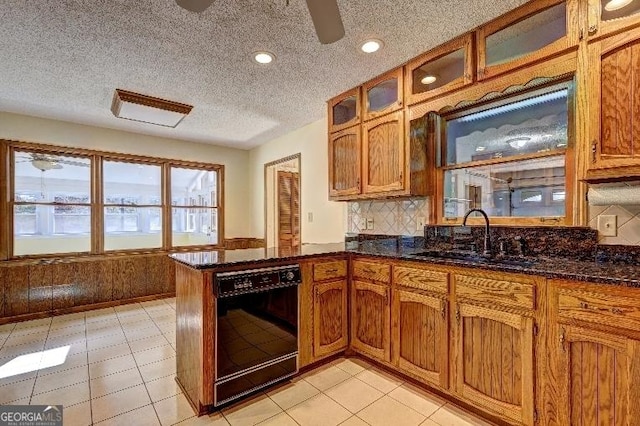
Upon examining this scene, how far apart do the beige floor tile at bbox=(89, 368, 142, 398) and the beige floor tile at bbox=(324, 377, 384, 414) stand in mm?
1368

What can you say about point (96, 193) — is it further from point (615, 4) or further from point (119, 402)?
point (615, 4)

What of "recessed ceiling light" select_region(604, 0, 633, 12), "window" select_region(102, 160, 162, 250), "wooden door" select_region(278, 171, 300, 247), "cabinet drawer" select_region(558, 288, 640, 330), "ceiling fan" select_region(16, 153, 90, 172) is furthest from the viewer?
"wooden door" select_region(278, 171, 300, 247)

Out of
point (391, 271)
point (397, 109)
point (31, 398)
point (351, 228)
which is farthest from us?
point (351, 228)

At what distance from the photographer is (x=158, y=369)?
2.29 m

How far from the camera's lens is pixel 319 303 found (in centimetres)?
227

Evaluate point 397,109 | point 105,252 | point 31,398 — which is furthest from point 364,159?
point 105,252

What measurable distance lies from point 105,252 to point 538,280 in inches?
184

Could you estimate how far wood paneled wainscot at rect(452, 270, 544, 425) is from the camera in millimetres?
1498

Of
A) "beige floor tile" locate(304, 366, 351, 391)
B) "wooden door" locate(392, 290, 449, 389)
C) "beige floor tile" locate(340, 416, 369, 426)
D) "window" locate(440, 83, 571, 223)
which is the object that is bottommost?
"beige floor tile" locate(304, 366, 351, 391)

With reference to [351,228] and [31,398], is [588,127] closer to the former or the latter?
[351,228]

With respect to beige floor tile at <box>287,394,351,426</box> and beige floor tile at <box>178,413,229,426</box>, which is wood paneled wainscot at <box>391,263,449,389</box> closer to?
beige floor tile at <box>287,394,351,426</box>

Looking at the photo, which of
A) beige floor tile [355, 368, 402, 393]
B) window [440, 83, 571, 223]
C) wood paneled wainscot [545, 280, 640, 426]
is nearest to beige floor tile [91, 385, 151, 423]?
beige floor tile [355, 368, 402, 393]

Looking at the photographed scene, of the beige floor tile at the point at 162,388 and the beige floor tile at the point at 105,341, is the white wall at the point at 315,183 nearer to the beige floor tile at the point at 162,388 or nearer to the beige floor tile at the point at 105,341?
the beige floor tile at the point at 162,388

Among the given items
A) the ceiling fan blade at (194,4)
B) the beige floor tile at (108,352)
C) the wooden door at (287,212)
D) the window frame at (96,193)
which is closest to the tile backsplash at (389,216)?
the wooden door at (287,212)
